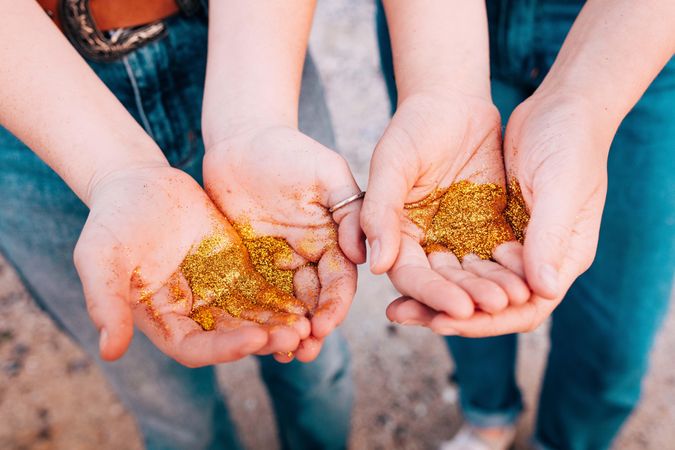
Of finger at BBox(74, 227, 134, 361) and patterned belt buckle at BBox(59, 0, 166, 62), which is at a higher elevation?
patterned belt buckle at BBox(59, 0, 166, 62)

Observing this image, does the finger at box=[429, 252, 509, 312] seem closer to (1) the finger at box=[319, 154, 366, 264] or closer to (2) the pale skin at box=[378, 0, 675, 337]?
(2) the pale skin at box=[378, 0, 675, 337]

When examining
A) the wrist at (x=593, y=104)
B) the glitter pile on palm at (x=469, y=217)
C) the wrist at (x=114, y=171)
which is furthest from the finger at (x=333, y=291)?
the wrist at (x=593, y=104)

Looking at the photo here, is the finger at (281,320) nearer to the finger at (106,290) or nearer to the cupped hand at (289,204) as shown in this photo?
the cupped hand at (289,204)

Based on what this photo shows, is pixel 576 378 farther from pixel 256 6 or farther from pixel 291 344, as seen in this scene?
pixel 256 6

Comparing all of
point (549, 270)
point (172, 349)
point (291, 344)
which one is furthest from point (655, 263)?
point (172, 349)

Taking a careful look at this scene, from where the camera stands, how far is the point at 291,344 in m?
1.05

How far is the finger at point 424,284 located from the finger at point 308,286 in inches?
7.1

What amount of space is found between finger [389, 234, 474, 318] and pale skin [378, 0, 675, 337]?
27mm

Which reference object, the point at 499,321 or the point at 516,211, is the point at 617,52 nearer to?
the point at 516,211

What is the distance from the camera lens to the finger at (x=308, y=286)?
1226mm

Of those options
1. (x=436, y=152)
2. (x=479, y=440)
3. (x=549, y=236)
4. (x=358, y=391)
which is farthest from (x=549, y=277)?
(x=358, y=391)

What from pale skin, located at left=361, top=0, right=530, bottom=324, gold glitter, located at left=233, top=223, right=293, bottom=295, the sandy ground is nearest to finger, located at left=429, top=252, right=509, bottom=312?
pale skin, located at left=361, top=0, right=530, bottom=324

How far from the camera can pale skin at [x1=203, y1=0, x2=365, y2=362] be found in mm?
1303

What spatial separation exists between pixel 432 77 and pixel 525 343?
1.67 m
